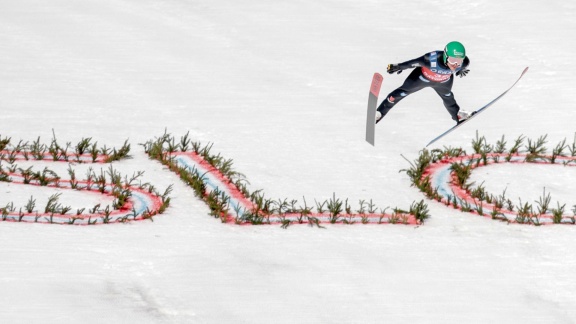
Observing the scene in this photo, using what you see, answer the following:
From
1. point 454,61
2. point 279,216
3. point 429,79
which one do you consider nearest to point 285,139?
point 429,79

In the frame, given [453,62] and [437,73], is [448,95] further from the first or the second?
[453,62]

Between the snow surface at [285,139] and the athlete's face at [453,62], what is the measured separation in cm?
108

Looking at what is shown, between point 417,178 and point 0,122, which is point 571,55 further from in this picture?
point 0,122

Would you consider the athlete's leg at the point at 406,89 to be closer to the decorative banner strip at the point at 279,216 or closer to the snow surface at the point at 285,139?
the snow surface at the point at 285,139

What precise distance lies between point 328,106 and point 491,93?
239 centimetres

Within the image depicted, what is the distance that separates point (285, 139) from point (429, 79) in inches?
76.0

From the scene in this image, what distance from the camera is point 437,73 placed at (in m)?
12.4

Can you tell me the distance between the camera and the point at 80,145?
11.8 meters

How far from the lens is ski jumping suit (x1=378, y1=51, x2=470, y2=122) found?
12211 mm

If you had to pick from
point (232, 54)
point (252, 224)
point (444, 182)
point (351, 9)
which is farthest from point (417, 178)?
point (351, 9)

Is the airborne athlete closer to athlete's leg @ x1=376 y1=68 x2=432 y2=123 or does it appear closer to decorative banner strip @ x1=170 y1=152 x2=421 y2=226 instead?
athlete's leg @ x1=376 y1=68 x2=432 y2=123

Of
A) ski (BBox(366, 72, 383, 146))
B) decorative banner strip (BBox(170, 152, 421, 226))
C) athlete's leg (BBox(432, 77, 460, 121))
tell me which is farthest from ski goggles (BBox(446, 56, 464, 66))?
decorative banner strip (BBox(170, 152, 421, 226))

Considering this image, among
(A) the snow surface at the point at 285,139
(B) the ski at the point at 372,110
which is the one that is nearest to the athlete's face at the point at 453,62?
(B) the ski at the point at 372,110

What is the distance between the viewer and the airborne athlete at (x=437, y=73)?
11961 millimetres
